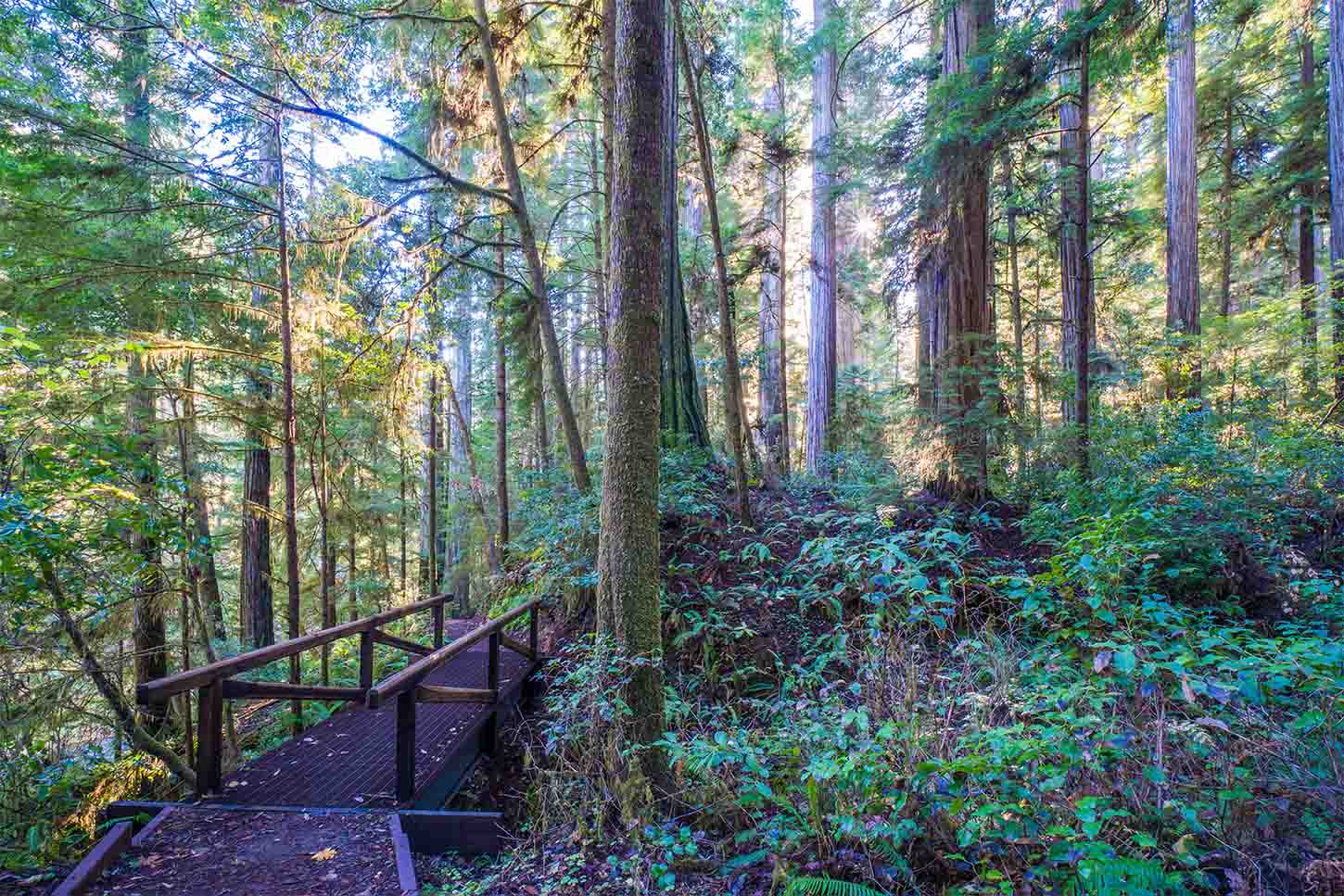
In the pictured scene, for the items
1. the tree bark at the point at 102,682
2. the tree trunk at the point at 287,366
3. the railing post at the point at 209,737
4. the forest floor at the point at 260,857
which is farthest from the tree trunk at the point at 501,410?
the forest floor at the point at 260,857

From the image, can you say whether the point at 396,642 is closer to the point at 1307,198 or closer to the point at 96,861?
the point at 96,861

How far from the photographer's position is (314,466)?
271 inches

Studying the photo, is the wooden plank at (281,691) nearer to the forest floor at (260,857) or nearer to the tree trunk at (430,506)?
the forest floor at (260,857)

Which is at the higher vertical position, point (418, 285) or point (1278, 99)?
point (1278, 99)

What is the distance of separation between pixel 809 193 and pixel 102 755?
14674 millimetres

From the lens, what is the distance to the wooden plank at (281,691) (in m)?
3.57

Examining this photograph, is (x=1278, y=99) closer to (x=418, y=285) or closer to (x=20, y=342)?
(x=418, y=285)

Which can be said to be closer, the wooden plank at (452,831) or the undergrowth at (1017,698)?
the undergrowth at (1017,698)

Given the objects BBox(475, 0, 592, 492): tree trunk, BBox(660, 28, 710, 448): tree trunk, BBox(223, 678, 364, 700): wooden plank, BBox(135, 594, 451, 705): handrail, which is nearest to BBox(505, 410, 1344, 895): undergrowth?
BBox(660, 28, 710, 448): tree trunk

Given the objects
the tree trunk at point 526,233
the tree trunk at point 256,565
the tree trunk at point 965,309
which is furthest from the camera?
the tree trunk at point 256,565

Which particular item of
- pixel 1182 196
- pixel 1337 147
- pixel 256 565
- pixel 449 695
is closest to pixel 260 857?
pixel 449 695

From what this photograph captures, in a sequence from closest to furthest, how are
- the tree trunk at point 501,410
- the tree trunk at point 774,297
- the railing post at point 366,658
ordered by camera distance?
the railing post at point 366,658, the tree trunk at point 501,410, the tree trunk at point 774,297

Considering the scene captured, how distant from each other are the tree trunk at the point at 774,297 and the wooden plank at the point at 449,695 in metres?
5.51

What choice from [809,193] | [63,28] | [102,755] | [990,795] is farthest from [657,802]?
[809,193]
